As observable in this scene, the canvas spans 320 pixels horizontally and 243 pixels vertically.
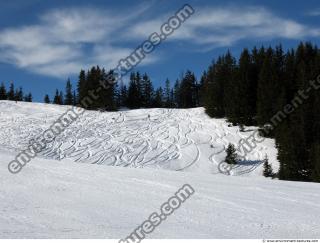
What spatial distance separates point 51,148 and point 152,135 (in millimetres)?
12697

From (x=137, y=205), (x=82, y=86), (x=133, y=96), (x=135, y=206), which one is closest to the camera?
(x=135, y=206)

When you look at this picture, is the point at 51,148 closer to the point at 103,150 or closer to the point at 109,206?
the point at 103,150

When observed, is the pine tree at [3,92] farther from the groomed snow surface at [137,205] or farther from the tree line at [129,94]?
the groomed snow surface at [137,205]

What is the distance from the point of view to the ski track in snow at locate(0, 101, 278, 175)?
39.5 m

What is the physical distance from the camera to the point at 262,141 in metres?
46.5

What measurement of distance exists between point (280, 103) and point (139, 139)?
16.6 metres

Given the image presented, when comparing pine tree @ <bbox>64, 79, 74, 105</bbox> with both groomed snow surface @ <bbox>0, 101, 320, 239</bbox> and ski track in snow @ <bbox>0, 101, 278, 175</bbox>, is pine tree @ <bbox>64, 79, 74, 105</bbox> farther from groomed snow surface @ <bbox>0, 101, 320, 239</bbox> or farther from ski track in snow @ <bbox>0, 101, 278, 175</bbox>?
groomed snow surface @ <bbox>0, 101, 320, 239</bbox>

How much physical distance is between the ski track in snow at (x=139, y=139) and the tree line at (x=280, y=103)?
267 cm

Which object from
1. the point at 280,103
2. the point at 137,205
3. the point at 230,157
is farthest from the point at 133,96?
the point at 137,205

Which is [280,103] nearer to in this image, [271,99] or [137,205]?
[271,99]

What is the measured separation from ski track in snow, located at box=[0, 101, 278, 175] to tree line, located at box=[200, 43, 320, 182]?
8.76 feet

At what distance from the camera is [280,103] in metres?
47.6

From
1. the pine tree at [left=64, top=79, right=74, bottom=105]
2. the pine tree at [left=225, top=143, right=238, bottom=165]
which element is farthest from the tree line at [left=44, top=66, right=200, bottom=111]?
the pine tree at [left=225, top=143, right=238, bottom=165]

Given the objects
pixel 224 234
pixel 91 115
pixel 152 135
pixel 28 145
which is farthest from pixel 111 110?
pixel 224 234
